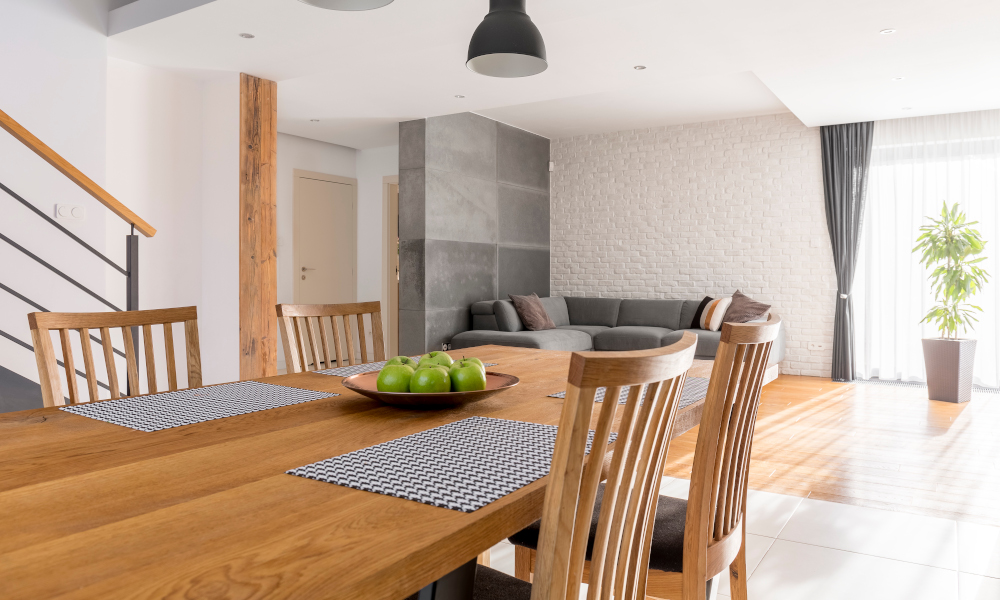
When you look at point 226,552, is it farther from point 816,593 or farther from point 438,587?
point 816,593

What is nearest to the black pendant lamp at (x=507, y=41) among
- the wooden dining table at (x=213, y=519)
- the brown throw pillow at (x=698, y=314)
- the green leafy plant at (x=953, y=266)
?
the wooden dining table at (x=213, y=519)

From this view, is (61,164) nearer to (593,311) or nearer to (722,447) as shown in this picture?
(722,447)

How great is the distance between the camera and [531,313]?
21.8 feet

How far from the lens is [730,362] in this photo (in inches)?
52.9

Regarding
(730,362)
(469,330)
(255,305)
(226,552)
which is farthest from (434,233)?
(226,552)

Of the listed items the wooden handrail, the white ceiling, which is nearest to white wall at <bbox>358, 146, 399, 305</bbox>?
the white ceiling

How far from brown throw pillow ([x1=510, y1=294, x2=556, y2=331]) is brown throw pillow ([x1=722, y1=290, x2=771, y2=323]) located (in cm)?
174

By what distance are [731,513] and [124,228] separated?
14.2 feet

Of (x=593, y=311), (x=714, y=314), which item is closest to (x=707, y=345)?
(x=714, y=314)

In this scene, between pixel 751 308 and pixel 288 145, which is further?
pixel 288 145

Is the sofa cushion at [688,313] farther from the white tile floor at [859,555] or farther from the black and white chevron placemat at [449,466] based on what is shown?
the black and white chevron placemat at [449,466]

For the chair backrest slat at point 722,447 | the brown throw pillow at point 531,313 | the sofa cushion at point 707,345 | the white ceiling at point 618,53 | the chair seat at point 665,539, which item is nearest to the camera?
the chair backrest slat at point 722,447

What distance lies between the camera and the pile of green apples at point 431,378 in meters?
1.50

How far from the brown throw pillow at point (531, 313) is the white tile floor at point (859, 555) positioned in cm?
362
